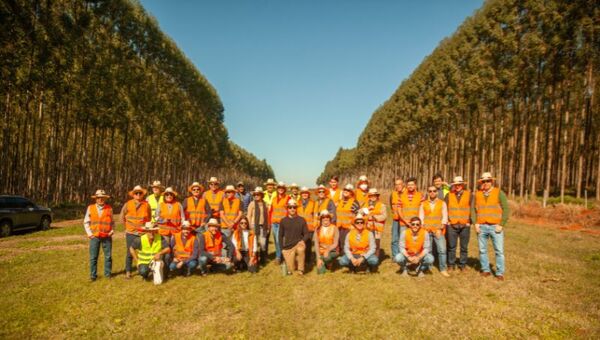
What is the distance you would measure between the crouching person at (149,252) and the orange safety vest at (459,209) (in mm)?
7793

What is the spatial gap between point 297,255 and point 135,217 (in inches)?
179

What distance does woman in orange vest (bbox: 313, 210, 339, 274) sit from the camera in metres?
9.36

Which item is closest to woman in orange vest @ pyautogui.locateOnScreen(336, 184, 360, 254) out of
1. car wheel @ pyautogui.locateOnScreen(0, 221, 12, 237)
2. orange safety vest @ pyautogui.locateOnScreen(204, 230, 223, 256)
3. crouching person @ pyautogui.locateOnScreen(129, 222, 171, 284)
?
orange safety vest @ pyautogui.locateOnScreen(204, 230, 223, 256)

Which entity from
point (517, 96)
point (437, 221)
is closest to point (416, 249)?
point (437, 221)

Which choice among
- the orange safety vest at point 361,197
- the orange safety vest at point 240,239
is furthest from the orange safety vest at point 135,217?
the orange safety vest at point 361,197

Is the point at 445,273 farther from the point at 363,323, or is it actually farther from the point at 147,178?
the point at 147,178

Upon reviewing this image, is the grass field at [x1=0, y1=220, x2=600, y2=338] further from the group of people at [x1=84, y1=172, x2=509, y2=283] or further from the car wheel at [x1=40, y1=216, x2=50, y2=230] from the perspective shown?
the car wheel at [x1=40, y1=216, x2=50, y2=230]

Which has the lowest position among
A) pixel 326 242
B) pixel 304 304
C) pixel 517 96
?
pixel 304 304

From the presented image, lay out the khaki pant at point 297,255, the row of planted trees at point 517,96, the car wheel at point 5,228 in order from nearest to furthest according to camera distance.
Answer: the khaki pant at point 297,255, the car wheel at point 5,228, the row of planted trees at point 517,96

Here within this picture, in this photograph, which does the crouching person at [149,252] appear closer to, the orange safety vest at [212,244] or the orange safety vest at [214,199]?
the orange safety vest at [212,244]

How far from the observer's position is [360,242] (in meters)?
9.14

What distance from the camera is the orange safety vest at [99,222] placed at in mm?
8477

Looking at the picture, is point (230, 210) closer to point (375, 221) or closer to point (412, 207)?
point (375, 221)

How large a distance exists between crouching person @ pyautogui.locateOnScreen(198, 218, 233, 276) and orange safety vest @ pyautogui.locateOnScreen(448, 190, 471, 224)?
20.5 ft
